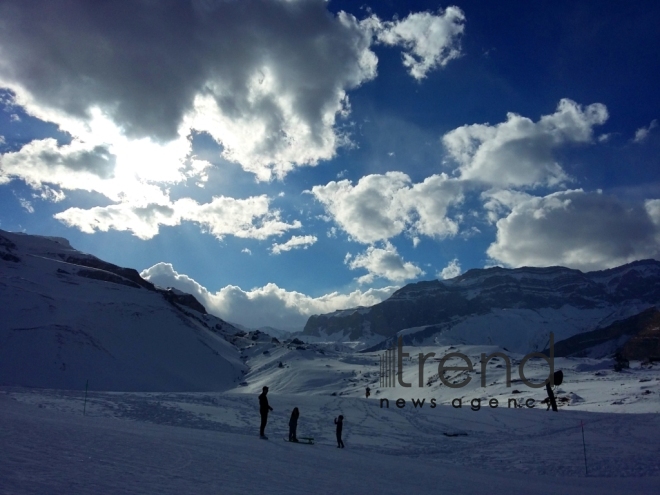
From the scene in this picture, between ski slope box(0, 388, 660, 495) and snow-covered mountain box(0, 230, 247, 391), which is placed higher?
snow-covered mountain box(0, 230, 247, 391)

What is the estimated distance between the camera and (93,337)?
78.3 metres

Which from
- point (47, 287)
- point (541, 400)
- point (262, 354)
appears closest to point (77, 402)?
point (541, 400)

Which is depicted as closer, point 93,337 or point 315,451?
point 315,451

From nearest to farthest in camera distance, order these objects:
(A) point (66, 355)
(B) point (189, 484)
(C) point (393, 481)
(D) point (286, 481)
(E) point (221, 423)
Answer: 1. (B) point (189, 484)
2. (D) point (286, 481)
3. (C) point (393, 481)
4. (E) point (221, 423)
5. (A) point (66, 355)

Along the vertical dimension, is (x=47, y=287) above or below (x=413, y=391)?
above

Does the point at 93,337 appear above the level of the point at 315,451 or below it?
above

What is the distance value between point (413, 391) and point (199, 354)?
45.1 m

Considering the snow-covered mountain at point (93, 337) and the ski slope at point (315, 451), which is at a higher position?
the snow-covered mountain at point (93, 337)

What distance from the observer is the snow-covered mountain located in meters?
65.9

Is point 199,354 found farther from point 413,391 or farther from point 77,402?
point 77,402

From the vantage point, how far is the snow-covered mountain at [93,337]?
65938 mm

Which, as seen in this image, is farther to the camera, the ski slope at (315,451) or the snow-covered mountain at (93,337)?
the snow-covered mountain at (93,337)

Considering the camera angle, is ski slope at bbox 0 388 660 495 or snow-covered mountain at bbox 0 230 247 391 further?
snow-covered mountain at bbox 0 230 247 391

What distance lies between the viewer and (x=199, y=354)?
97.4 metres
